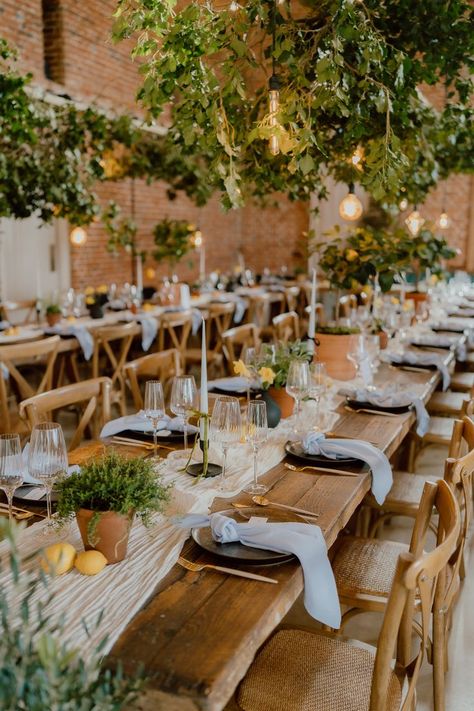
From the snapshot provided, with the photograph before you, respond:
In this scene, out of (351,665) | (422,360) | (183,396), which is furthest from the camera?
(422,360)

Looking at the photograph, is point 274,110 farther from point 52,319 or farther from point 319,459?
point 52,319

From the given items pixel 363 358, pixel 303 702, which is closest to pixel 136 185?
pixel 363 358

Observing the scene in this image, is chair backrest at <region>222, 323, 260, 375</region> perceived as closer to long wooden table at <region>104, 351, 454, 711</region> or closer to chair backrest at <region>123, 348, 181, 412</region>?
chair backrest at <region>123, 348, 181, 412</region>

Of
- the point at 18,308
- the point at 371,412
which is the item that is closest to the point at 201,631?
the point at 371,412

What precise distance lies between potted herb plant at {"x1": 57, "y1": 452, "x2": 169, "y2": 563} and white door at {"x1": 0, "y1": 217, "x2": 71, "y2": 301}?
6.07 m

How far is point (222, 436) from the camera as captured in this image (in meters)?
2.08

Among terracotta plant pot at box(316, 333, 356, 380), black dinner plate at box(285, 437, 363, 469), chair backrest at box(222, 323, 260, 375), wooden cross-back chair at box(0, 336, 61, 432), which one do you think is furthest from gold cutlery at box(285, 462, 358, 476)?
chair backrest at box(222, 323, 260, 375)

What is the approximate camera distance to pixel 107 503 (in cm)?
165

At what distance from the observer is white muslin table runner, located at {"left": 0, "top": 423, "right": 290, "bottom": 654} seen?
142 cm

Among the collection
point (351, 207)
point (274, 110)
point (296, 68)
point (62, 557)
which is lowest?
point (62, 557)

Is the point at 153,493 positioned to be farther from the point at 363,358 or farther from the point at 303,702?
the point at 363,358

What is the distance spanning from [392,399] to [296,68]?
1.46 meters

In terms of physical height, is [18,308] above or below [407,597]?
above

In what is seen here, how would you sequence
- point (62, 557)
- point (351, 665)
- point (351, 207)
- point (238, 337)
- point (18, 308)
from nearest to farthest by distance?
point (62, 557), point (351, 665), point (351, 207), point (238, 337), point (18, 308)
